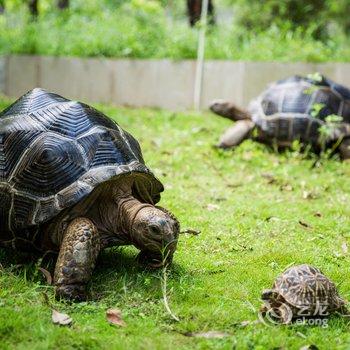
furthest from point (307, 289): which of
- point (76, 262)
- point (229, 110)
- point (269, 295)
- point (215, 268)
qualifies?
point (229, 110)

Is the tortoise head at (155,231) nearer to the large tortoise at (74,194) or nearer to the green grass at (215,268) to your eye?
the large tortoise at (74,194)

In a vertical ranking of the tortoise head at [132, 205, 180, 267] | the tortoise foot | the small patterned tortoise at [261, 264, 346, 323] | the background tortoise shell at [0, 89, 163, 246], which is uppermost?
the background tortoise shell at [0, 89, 163, 246]

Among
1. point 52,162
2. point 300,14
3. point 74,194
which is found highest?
point 300,14

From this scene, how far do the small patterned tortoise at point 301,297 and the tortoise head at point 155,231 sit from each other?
0.63 metres

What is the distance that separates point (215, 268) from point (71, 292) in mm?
1061

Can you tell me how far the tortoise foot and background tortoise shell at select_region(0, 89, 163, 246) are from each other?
0.44 metres

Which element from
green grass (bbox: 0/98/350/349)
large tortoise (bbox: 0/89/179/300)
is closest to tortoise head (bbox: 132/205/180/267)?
large tortoise (bbox: 0/89/179/300)

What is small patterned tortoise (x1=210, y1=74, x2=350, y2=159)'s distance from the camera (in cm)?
799

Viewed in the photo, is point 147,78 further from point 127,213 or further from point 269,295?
point 269,295

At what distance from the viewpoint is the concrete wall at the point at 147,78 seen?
10258 mm

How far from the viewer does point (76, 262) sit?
3369 millimetres

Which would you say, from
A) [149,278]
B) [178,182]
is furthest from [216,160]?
[149,278]

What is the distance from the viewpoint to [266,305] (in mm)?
3312

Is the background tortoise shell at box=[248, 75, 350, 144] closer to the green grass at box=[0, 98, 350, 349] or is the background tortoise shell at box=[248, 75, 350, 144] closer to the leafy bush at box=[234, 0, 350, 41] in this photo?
the green grass at box=[0, 98, 350, 349]
